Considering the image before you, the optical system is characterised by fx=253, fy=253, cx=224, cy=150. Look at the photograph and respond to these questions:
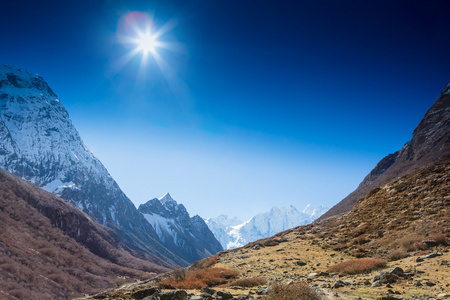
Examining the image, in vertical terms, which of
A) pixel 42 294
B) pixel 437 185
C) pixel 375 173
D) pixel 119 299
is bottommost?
pixel 42 294

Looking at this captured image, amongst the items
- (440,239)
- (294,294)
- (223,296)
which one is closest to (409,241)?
(440,239)

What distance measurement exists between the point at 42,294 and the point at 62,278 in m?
41.1

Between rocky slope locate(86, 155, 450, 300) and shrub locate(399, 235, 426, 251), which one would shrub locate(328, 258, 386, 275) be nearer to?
rocky slope locate(86, 155, 450, 300)

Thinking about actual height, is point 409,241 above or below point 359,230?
below

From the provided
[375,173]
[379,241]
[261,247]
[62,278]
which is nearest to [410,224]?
[379,241]

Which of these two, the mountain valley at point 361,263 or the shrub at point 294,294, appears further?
the mountain valley at point 361,263

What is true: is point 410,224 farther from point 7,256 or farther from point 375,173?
point 7,256

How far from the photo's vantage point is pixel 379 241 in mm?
21984

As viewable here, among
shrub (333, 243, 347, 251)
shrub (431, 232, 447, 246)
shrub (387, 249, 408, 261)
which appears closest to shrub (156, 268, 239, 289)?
shrub (387, 249, 408, 261)

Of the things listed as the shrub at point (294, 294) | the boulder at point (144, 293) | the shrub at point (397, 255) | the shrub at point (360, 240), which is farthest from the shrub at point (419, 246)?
the boulder at point (144, 293)

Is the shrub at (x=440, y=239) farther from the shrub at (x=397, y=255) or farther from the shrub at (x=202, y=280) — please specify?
the shrub at (x=202, y=280)

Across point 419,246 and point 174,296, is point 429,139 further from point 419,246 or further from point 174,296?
point 174,296

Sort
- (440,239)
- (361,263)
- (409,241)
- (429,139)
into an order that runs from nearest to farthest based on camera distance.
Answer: (361,263) → (440,239) → (409,241) → (429,139)

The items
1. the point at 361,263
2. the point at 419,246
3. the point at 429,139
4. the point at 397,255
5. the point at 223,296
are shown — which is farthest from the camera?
the point at 429,139
